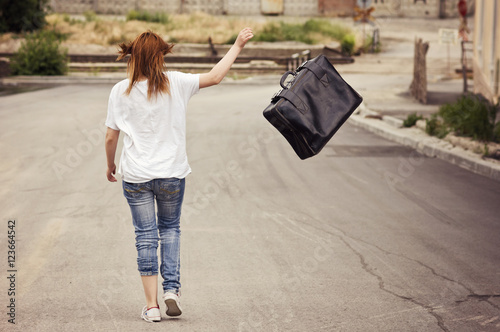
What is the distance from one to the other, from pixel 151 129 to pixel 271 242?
2.59 metres

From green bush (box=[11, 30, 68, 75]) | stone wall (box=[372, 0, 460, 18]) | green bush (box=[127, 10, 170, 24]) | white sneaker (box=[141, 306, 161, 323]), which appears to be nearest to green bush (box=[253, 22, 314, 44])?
green bush (box=[127, 10, 170, 24])

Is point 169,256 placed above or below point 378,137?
above

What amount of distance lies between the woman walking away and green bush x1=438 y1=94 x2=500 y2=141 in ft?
Result: 30.8

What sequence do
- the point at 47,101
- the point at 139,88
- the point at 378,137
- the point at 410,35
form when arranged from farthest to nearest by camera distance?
1. the point at 410,35
2. the point at 47,101
3. the point at 378,137
4. the point at 139,88

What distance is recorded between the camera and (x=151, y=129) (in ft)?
15.1

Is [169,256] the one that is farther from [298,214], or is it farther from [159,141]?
[298,214]

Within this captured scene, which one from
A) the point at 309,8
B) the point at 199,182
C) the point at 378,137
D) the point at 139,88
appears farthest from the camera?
the point at 309,8

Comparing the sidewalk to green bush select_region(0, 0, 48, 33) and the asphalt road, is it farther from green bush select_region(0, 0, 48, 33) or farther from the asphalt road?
green bush select_region(0, 0, 48, 33)

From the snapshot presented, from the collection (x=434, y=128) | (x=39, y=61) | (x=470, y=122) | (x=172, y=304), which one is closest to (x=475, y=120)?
(x=470, y=122)

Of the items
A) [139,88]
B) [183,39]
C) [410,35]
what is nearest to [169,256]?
[139,88]

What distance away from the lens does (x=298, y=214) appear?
8.07m

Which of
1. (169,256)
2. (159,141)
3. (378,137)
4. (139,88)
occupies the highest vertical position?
(139,88)

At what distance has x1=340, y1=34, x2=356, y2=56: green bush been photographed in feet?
129

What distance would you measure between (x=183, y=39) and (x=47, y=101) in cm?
2149
